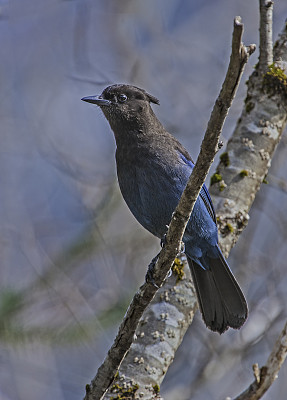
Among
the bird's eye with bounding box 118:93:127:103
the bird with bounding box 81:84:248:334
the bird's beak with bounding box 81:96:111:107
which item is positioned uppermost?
the bird's eye with bounding box 118:93:127:103

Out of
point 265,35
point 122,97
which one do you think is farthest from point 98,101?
point 265,35

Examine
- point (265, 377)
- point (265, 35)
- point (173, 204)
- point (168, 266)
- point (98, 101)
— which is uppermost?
point (265, 35)

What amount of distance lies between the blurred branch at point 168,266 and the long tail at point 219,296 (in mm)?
277

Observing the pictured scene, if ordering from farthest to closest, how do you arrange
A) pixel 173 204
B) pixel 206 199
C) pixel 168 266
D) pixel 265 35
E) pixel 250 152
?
pixel 265 35 → pixel 250 152 → pixel 206 199 → pixel 173 204 → pixel 168 266

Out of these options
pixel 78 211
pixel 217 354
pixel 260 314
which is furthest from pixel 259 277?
pixel 78 211

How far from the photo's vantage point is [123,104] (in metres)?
4.64

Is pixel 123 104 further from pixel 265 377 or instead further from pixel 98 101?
pixel 265 377

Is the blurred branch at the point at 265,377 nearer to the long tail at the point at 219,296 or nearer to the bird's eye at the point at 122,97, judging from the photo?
the long tail at the point at 219,296

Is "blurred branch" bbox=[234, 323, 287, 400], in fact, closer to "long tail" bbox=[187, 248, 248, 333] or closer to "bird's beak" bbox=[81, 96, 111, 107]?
"long tail" bbox=[187, 248, 248, 333]

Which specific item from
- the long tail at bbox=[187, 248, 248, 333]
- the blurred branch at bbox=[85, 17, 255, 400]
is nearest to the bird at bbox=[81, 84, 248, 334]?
the long tail at bbox=[187, 248, 248, 333]

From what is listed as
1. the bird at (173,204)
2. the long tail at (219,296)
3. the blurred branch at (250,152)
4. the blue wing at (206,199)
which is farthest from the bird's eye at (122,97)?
the long tail at (219,296)

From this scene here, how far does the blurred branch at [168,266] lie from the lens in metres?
2.46

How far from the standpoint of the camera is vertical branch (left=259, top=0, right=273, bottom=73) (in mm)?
4574

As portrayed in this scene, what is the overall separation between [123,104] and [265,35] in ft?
3.94
